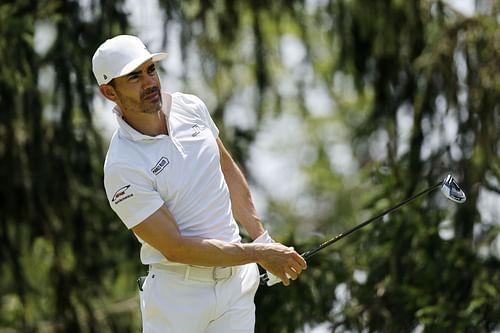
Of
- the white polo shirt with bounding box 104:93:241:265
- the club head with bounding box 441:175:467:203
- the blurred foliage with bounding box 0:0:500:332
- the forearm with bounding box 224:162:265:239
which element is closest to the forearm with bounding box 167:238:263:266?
the white polo shirt with bounding box 104:93:241:265

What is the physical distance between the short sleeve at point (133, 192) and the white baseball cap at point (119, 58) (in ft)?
1.13

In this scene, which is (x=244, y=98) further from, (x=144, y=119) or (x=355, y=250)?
(x=144, y=119)

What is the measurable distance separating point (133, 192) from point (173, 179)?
0.51ft

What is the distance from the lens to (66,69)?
28.5 feet

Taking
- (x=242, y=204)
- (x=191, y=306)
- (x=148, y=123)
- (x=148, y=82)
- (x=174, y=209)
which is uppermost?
(x=148, y=82)

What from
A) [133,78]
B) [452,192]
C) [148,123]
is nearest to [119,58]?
[133,78]

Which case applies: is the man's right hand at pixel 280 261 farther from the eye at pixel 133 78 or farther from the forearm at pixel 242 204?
the eye at pixel 133 78

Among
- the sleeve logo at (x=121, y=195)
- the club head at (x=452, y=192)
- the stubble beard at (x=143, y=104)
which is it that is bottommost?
the club head at (x=452, y=192)

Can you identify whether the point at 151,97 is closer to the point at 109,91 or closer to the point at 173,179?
the point at 109,91

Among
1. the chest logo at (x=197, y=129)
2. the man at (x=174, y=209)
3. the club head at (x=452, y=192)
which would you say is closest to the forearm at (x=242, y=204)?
the man at (x=174, y=209)

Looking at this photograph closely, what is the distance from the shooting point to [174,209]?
17.4 feet

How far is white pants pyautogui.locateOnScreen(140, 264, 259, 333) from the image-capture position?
5.25 metres

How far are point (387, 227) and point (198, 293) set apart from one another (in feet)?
11.0

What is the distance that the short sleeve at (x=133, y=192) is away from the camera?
5168 mm
